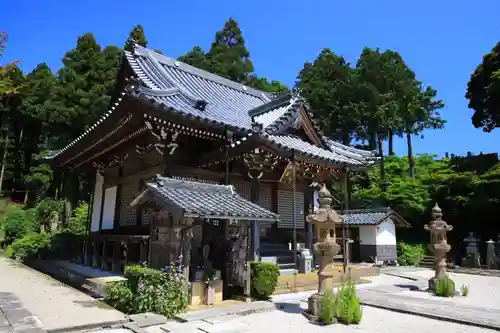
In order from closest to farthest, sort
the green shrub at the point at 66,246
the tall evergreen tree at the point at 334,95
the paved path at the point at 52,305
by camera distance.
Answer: the paved path at the point at 52,305, the green shrub at the point at 66,246, the tall evergreen tree at the point at 334,95

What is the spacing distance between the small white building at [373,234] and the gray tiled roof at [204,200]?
517 inches

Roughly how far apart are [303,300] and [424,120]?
33.2m

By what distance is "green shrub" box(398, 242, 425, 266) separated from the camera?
2259 centimetres

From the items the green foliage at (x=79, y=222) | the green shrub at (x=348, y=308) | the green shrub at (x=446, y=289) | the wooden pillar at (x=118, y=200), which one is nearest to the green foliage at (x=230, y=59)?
the green foliage at (x=79, y=222)

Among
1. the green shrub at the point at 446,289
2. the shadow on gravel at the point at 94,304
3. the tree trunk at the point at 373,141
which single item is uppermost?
the tree trunk at the point at 373,141

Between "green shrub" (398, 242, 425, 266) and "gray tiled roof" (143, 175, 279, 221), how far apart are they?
17.3 meters

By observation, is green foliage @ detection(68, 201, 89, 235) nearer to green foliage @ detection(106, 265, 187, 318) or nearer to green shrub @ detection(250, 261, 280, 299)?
green foliage @ detection(106, 265, 187, 318)

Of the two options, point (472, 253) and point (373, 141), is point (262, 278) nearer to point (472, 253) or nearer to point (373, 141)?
point (472, 253)

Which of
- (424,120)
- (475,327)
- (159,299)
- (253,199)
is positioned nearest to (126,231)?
(253,199)

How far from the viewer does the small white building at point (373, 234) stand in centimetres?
2105

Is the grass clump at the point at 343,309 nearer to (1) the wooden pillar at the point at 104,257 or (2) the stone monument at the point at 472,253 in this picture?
(1) the wooden pillar at the point at 104,257

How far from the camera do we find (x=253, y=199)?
12.2 meters

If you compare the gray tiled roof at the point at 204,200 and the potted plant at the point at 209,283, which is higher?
the gray tiled roof at the point at 204,200

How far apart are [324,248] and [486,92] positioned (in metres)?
27.6
